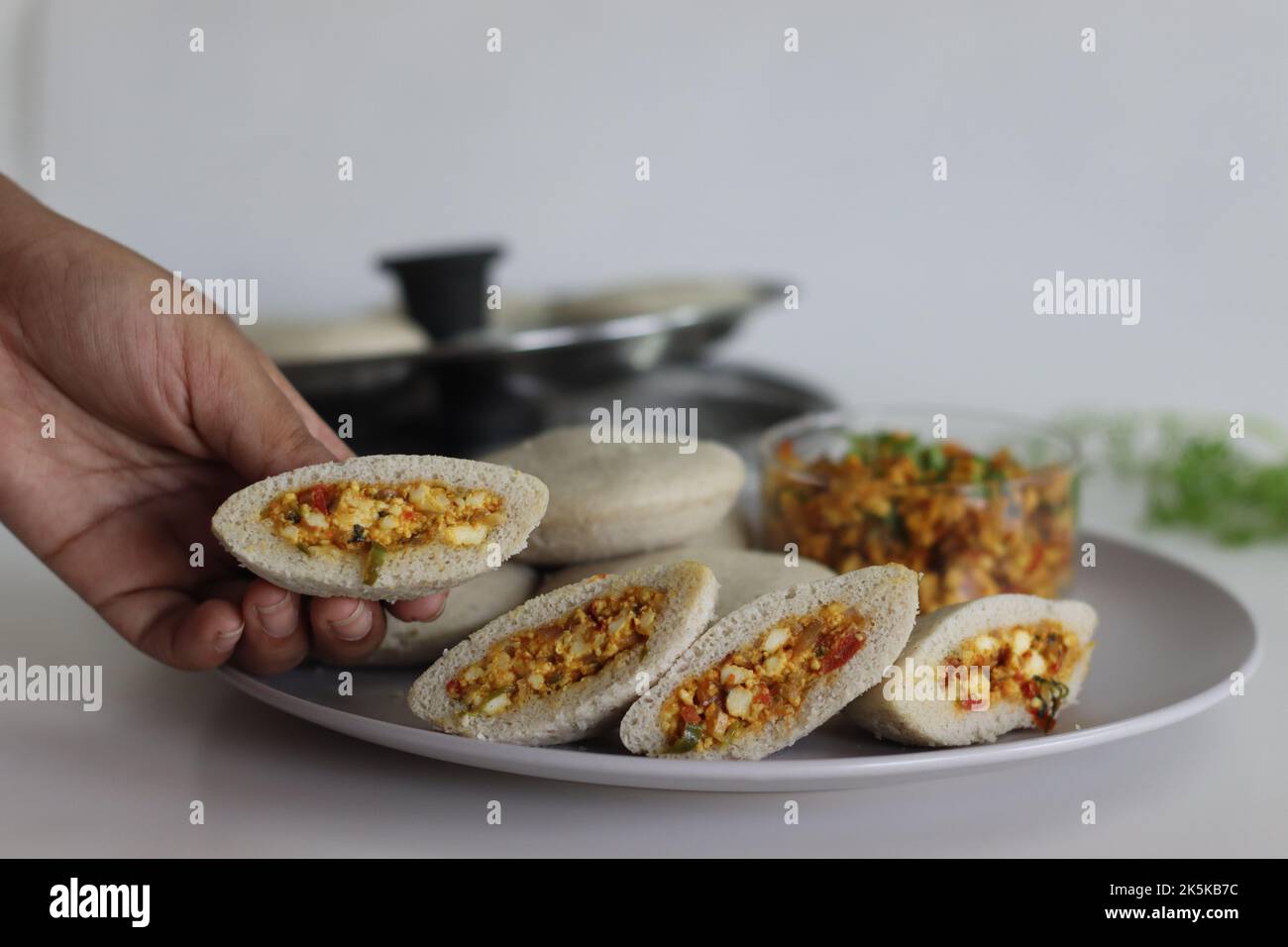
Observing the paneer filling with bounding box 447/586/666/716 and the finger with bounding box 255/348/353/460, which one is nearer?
the paneer filling with bounding box 447/586/666/716

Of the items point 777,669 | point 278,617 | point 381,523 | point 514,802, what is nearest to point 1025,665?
point 777,669

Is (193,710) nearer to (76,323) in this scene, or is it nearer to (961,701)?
(76,323)

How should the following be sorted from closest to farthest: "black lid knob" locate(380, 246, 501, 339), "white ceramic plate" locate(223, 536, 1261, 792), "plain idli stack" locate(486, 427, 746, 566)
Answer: "white ceramic plate" locate(223, 536, 1261, 792) < "plain idli stack" locate(486, 427, 746, 566) < "black lid knob" locate(380, 246, 501, 339)

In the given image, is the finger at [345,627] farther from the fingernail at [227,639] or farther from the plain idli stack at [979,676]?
the plain idli stack at [979,676]

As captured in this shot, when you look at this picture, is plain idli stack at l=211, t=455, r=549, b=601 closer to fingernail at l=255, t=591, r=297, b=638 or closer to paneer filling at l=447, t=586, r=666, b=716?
fingernail at l=255, t=591, r=297, b=638

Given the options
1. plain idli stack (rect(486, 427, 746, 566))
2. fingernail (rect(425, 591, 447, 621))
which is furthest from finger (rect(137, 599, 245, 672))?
plain idli stack (rect(486, 427, 746, 566))

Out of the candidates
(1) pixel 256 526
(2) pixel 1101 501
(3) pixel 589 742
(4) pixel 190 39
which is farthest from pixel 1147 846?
(4) pixel 190 39

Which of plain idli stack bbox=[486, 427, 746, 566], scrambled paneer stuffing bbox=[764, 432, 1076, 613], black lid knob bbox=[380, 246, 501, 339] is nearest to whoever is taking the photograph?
plain idli stack bbox=[486, 427, 746, 566]
